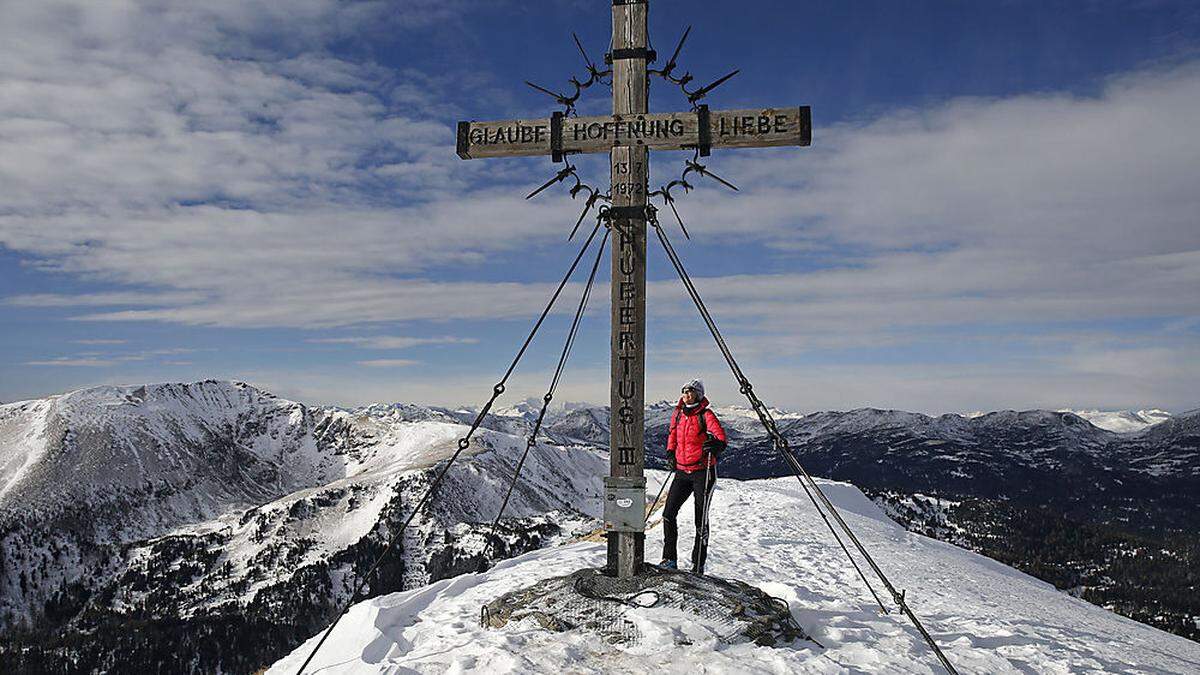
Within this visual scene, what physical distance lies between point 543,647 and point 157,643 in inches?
8485

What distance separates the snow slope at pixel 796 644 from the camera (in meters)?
8.12

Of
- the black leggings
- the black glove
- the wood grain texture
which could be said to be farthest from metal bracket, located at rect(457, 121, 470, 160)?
the black leggings

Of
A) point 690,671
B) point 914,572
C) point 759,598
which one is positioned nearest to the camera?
point 690,671

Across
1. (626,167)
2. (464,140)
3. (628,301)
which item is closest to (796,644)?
(628,301)

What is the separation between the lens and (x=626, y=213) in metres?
9.98

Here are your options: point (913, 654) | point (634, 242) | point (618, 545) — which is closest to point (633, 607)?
point (618, 545)

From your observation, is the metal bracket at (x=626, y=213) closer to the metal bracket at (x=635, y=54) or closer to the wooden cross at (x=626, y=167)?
the wooden cross at (x=626, y=167)

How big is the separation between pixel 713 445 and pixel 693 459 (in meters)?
0.45

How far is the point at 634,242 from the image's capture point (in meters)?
9.98

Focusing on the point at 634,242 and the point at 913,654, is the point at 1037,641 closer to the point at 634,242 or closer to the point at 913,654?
the point at 913,654

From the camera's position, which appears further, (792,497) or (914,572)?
(792,497)

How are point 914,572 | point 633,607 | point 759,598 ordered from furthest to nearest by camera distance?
point 914,572, point 759,598, point 633,607

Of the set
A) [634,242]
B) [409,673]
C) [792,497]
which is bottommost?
[792,497]

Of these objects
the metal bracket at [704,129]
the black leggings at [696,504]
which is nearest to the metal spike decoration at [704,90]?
the metal bracket at [704,129]
